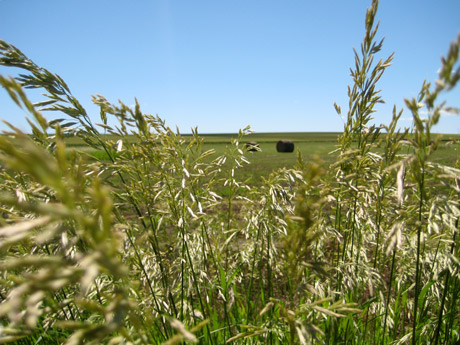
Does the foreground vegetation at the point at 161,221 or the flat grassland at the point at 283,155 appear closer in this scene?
the foreground vegetation at the point at 161,221

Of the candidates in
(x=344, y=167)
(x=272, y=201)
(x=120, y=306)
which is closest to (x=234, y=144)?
(x=272, y=201)

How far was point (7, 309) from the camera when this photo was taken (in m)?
0.49

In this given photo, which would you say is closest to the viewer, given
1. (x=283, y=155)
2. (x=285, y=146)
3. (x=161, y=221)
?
(x=161, y=221)

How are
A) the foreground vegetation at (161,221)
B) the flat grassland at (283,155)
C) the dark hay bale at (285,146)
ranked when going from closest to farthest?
the foreground vegetation at (161,221) → the flat grassland at (283,155) → the dark hay bale at (285,146)

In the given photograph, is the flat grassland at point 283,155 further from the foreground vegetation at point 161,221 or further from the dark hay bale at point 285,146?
the dark hay bale at point 285,146

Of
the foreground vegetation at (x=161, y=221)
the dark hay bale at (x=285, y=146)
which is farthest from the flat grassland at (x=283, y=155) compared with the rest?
the dark hay bale at (x=285, y=146)

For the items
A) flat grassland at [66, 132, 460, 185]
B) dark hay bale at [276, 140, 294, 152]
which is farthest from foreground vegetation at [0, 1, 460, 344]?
dark hay bale at [276, 140, 294, 152]

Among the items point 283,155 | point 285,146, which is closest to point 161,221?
point 283,155

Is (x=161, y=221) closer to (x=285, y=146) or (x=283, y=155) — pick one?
(x=283, y=155)

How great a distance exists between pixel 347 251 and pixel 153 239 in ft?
5.61

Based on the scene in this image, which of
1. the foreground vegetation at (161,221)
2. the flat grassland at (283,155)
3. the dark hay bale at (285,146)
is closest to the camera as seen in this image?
the foreground vegetation at (161,221)

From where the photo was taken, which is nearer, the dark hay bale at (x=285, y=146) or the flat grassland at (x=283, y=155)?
the flat grassland at (x=283, y=155)

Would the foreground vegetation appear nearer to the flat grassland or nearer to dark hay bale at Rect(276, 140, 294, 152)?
the flat grassland

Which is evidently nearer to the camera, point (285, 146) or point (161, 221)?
point (161, 221)
